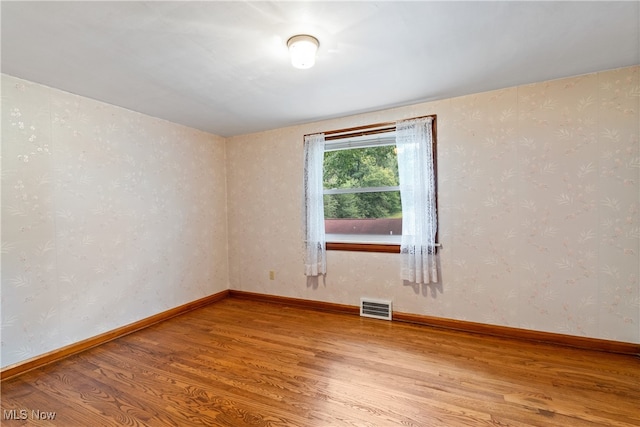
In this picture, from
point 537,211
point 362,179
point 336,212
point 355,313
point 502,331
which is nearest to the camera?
point 537,211

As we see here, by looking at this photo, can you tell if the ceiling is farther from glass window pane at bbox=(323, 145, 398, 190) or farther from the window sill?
the window sill

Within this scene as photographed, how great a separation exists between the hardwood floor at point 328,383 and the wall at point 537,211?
13.1 inches

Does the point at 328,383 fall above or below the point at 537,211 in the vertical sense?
below

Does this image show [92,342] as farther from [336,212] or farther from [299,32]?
[299,32]

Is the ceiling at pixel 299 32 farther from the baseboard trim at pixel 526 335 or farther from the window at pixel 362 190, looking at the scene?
the baseboard trim at pixel 526 335

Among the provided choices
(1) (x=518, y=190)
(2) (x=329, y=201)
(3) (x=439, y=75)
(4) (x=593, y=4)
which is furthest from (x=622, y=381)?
(2) (x=329, y=201)

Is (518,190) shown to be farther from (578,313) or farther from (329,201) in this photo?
(329,201)

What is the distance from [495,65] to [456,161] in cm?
86

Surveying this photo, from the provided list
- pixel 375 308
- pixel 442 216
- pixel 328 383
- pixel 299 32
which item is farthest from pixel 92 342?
pixel 442 216

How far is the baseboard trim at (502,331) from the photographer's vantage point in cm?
221

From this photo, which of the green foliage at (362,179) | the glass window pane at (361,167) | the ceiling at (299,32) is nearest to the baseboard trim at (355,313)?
the green foliage at (362,179)

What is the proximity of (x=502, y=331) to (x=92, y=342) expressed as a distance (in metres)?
3.65

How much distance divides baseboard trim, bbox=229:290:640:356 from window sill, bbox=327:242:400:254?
2.14ft

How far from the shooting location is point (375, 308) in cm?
304
